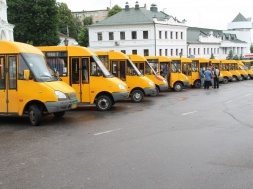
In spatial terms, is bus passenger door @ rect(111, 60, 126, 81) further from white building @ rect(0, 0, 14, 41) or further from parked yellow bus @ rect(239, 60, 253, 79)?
white building @ rect(0, 0, 14, 41)

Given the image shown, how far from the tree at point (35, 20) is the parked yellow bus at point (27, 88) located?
44.6 meters

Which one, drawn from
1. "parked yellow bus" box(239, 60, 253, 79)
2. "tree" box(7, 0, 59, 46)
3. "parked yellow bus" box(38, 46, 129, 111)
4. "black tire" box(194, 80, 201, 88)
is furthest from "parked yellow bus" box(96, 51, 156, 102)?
"tree" box(7, 0, 59, 46)

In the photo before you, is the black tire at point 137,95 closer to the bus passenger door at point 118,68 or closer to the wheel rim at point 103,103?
the bus passenger door at point 118,68

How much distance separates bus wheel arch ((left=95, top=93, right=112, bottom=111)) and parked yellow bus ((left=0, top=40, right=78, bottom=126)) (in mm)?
3474

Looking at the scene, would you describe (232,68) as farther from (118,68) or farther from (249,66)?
(118,68)

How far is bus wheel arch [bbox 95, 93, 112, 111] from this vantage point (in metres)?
16.1

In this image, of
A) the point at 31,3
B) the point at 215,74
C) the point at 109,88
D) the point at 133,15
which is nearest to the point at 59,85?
the point at 109,88

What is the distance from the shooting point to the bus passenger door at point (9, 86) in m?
12.4

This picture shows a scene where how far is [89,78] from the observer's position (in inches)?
635

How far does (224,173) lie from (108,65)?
13.7 m

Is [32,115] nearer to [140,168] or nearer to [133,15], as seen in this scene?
[140,168]

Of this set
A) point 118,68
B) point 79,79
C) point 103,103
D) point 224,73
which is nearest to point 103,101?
point 103,103

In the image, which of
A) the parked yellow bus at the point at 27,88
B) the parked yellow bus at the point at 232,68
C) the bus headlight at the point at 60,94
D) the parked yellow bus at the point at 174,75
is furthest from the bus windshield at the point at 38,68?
the parked yellow bus at the point at 232,68

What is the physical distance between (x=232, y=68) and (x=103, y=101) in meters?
28.9
